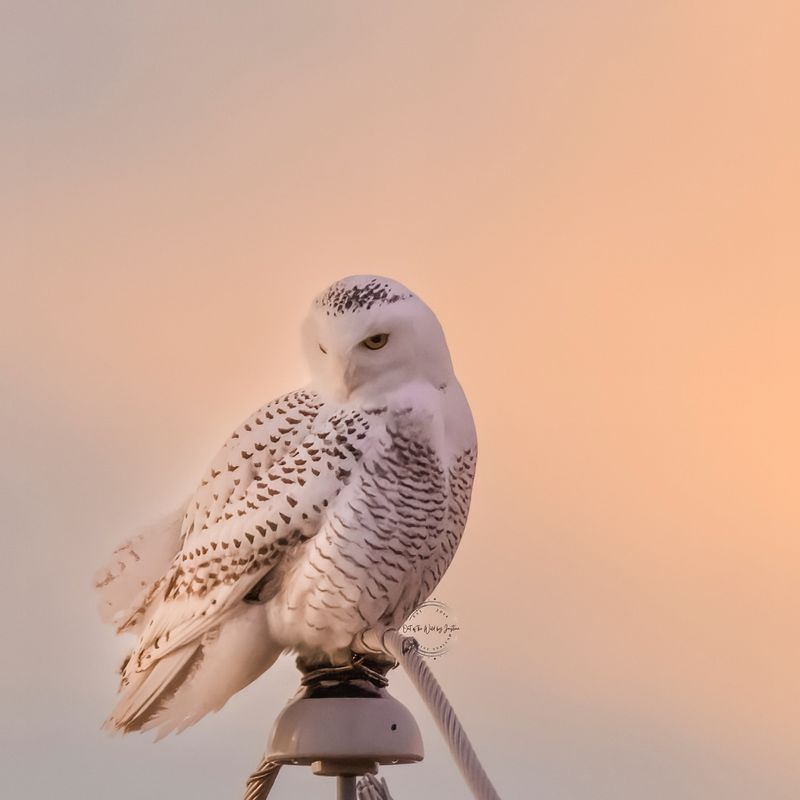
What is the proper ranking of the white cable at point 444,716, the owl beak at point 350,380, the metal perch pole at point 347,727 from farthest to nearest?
the owl beak at point 350,380, the metal perch pole at point 347,727, the white cable at point 444,716

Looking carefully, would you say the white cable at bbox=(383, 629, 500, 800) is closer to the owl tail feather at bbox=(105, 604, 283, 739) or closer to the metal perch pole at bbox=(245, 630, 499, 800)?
the metal perch pole at bbox=(245, 630, 499, 800)

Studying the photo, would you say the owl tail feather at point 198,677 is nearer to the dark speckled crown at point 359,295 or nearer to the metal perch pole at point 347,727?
the metal perch pole at point 347,727

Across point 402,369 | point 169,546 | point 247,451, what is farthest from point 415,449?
point 169,546

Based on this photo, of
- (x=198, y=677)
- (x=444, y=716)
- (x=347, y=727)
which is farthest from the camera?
(x=198, y=677)

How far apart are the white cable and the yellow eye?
0.30 m

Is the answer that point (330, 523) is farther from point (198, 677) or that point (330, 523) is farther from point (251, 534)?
point (198, 677)

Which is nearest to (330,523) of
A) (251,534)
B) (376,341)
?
(251,534)

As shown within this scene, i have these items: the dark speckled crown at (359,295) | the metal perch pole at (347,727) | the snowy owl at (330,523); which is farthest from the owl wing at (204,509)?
the metal perch pole at (347,727)

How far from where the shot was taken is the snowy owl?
1.33 meters

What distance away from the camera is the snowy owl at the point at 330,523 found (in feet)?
4.37

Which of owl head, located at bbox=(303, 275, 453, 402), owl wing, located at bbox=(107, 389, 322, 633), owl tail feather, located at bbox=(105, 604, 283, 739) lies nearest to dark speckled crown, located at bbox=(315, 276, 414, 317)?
owl head, located at bbox=(303, 275, 453, 402)

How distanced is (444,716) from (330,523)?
295 mm

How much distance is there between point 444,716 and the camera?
110cm

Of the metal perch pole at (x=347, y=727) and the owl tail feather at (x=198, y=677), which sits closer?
the metal perch pole at (x=347, y=727)
